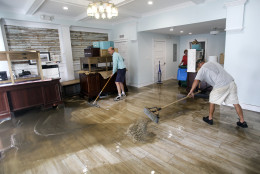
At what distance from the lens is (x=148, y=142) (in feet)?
8.57

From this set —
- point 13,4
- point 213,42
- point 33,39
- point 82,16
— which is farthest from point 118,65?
point 213,42

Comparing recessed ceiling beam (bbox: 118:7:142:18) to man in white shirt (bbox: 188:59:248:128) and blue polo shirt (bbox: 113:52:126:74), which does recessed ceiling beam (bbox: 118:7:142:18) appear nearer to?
blue polo shirt (bbox: 113:52:126:74)

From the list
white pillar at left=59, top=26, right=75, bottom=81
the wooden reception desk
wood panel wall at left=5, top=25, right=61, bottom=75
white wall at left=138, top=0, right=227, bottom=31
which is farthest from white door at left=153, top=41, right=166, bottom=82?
the wooden reception desk

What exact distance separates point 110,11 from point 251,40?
3.31 metres

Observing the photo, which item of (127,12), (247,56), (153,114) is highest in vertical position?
(127,12)

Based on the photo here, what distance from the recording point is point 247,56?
3658mm

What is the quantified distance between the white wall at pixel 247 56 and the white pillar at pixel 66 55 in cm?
515

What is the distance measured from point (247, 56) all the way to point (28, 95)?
18.1 feet

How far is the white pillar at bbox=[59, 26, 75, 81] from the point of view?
18.4ft

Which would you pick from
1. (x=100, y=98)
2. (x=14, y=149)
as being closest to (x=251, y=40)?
(x=100, y=98)

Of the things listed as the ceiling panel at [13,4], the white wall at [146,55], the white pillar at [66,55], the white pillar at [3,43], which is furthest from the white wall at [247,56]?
the white pillar at [3,43]

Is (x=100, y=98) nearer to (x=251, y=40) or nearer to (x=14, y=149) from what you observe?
(x=14, y=149)

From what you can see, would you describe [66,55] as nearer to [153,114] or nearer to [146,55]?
[146,55]

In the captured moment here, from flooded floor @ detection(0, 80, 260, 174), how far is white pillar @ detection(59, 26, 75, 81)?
2.15m
